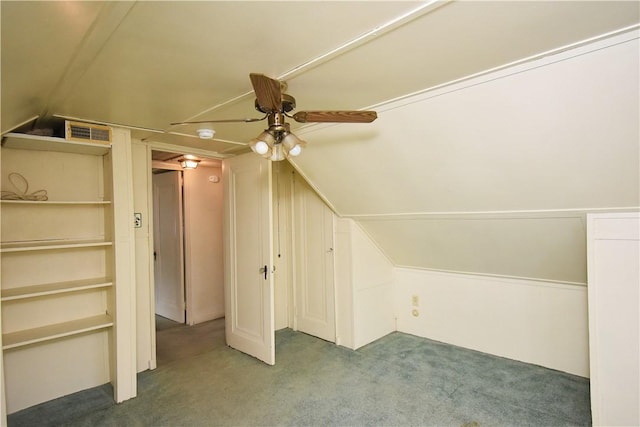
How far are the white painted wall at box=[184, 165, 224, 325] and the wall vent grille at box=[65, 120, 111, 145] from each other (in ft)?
6.75

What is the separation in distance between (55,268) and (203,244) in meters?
2.09

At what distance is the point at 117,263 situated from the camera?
262 cm

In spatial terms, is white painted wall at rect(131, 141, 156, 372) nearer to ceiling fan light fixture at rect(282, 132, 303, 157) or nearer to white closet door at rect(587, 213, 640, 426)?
ceiling fan light fixture at rect(282, 132, 303, 157)

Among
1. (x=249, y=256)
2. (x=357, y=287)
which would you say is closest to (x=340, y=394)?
(x=357, y=287)

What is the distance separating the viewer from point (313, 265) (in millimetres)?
3932

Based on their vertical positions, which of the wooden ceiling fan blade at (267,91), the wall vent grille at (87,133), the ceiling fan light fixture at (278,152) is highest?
the wall vent grille at (87,133)

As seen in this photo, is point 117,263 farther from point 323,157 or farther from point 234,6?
point 234,6

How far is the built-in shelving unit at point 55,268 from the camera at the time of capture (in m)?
2.47

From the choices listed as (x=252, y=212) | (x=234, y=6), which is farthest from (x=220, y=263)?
(x=234, y=6)

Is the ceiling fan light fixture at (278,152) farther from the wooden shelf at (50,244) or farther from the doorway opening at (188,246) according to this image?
the doorway opening at (188,246)

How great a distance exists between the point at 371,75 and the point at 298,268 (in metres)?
2.81

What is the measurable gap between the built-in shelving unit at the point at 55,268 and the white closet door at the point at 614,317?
341 cm

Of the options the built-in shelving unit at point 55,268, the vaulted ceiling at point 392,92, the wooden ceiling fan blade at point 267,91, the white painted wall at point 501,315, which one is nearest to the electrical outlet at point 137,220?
the built-in shelving unit at point 55,268

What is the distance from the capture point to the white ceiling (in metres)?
1.23
